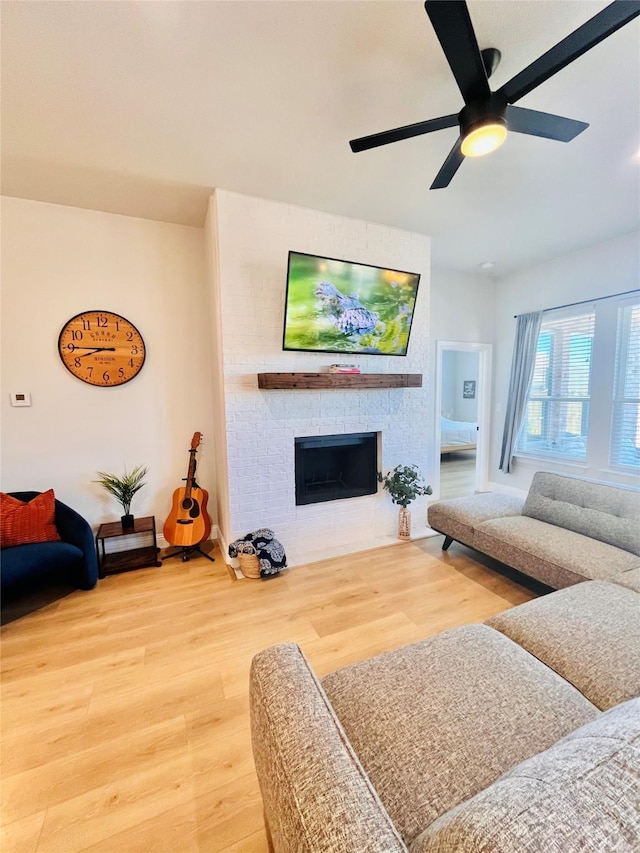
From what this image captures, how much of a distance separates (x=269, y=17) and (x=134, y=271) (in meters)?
2.11

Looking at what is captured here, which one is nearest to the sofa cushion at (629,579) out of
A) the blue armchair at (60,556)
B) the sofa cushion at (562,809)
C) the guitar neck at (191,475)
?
the sofa cushion at (562,809)

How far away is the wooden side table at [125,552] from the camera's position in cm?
272

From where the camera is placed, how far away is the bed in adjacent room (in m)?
6.62

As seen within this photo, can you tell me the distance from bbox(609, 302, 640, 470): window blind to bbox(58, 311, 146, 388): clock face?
4692 millimetres

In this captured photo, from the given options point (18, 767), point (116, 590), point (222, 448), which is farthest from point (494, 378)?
point (18, 767)

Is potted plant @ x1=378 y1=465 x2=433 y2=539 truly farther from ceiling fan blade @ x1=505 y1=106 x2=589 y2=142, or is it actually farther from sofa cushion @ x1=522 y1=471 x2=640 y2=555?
ceiling fan blade @ x1=505 y1=106 x2=589 y2=142

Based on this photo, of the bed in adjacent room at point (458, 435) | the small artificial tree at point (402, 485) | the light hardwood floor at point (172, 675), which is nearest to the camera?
the light hardwood floor at point (172, 675)

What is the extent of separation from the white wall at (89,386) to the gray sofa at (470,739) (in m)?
2.54

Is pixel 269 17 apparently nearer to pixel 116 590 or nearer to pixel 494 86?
pixel 494 86

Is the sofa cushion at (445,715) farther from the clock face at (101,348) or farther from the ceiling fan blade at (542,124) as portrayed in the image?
the clock face at (101,348)

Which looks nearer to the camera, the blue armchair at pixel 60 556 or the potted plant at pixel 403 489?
the blue armchair at pixel 60 556

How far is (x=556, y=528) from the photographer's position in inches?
96.7

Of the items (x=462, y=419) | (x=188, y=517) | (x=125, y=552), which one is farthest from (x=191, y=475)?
(x=462, y=419)

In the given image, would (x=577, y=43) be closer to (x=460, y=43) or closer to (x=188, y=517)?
(x=460, y=43)
